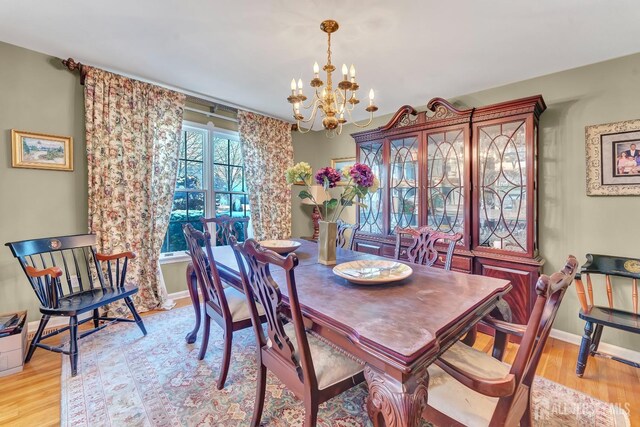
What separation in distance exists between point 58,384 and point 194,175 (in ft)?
7.83

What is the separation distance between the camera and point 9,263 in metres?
2.38

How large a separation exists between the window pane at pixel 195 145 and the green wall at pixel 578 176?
11.9 ft

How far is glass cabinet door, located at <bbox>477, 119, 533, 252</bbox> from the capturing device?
249cm

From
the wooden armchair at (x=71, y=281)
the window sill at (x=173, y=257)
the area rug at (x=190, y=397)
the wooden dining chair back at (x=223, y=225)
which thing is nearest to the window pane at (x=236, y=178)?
the wooden dining chair back at (x=223, y=225)

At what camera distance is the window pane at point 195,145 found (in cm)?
351

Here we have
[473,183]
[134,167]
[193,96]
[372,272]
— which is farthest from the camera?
[193,96]

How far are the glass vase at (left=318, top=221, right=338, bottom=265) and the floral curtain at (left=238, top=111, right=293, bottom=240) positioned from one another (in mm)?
2207

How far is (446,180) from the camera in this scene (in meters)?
2.95

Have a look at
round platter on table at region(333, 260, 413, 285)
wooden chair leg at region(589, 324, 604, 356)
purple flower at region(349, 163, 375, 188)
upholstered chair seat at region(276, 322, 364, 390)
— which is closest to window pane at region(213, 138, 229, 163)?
purple flower at region(349, 163, 375, 188)

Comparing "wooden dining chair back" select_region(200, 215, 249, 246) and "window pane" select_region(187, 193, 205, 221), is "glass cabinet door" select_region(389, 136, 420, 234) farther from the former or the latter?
"window pane" select_region(187, 193, 205, 221)

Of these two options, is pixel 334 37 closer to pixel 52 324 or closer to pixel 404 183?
pixel 404 183

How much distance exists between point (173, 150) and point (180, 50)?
3.84 ft

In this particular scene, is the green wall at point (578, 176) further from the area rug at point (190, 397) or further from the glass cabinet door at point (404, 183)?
the area rug at point (190, 397)

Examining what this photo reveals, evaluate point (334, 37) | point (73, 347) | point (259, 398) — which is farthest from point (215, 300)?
point (334, 37)
